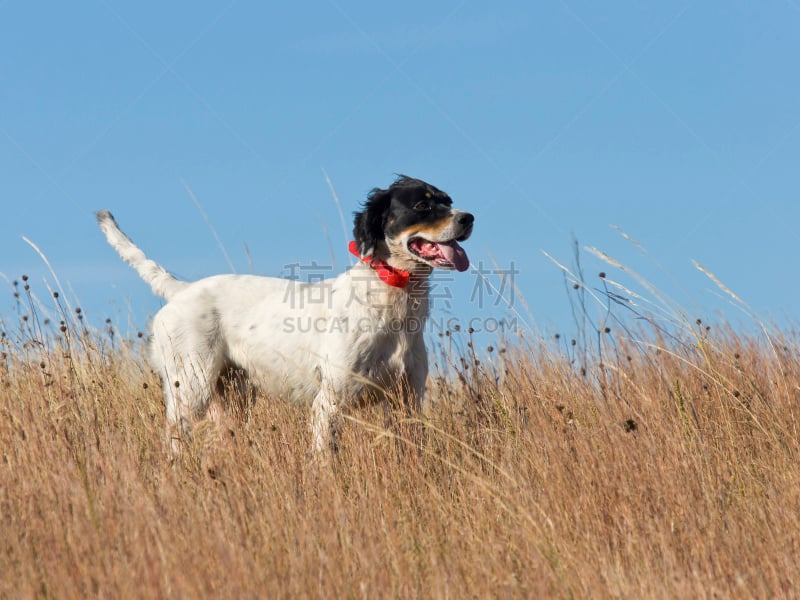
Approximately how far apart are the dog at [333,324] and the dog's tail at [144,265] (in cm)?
47

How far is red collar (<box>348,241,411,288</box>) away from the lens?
20.1ft

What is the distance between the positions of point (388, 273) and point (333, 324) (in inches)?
22.9

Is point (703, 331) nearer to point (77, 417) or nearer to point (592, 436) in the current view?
point (592, 436)

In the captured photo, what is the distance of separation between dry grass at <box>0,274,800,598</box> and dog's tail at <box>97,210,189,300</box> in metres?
1.03

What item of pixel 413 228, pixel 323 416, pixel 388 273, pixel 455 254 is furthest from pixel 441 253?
pixel 323 416

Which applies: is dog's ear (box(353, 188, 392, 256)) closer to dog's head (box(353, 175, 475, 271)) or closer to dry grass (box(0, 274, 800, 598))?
dog's head (box(353, 175, 475, 271))

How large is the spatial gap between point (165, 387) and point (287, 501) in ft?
8.56

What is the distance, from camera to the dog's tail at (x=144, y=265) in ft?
25.1

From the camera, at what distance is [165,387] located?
6984mm

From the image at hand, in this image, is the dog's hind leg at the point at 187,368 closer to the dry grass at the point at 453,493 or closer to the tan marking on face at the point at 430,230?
Answer: the dry grass at the point at 453,493

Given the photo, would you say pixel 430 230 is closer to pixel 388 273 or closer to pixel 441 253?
pixel 441 253

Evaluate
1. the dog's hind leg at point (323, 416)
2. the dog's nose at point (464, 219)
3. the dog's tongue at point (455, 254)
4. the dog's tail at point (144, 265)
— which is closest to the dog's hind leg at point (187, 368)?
the dog's tail at point (144, 265)

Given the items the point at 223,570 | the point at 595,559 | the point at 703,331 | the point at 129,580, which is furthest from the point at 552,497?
the point at 703,331

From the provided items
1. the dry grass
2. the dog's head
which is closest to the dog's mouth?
the dog's head
